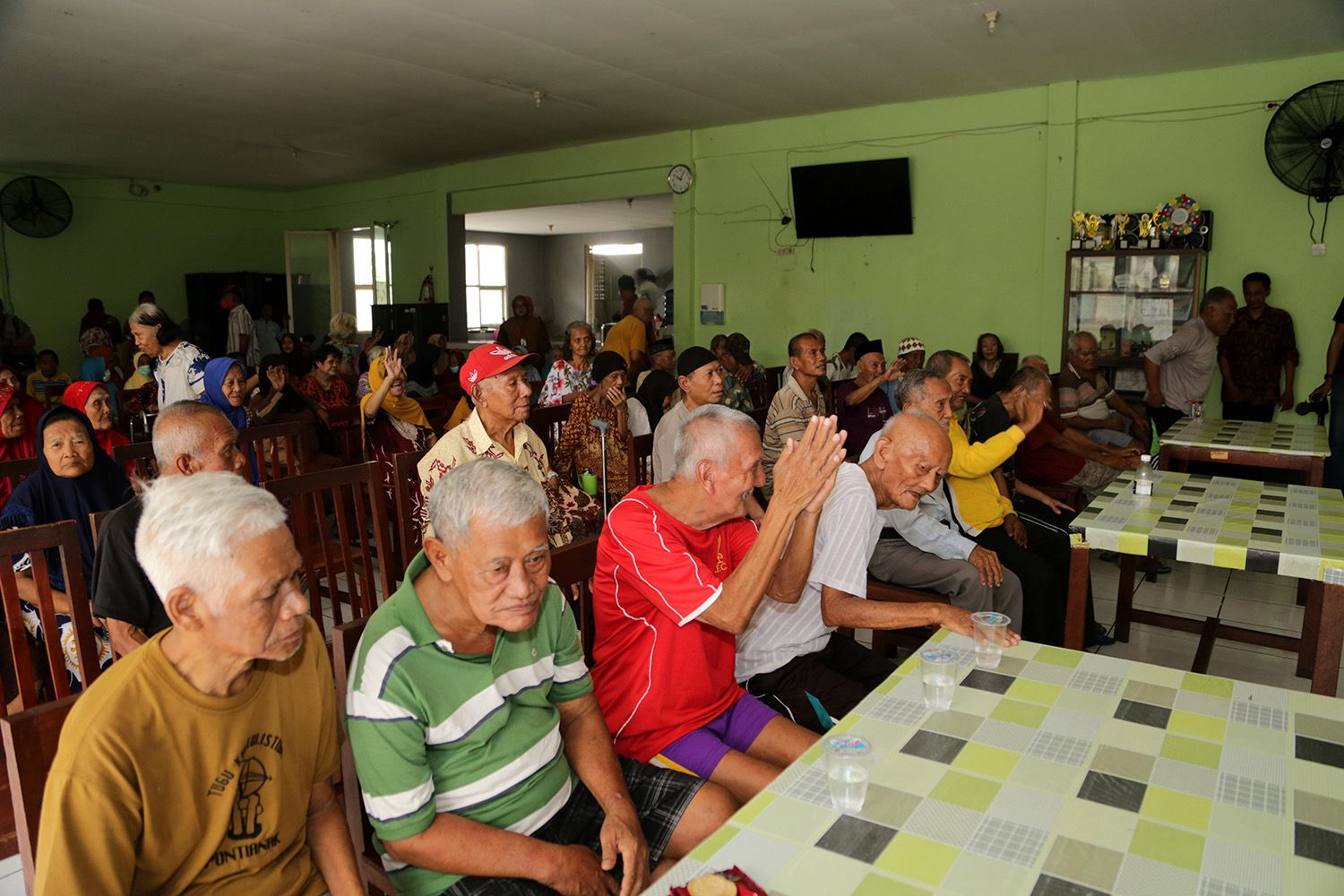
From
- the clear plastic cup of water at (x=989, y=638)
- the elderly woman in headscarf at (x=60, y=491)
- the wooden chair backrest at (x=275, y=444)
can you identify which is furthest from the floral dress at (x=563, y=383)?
the clear plastic cup of water at (x=989, y=638)

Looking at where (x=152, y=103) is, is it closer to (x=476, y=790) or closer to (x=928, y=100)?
(x=928, y=100)

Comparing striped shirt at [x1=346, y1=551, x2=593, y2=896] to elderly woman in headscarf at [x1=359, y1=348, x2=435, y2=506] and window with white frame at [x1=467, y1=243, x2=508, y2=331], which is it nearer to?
elderly woman in headscarf at [x1=359, y1=348, x2=435, y2=506]

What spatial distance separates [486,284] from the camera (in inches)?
614

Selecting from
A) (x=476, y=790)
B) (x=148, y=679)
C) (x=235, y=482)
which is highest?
(x=235, y=482)

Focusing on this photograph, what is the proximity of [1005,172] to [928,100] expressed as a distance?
827 millimetres

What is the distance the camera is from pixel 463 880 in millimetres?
1380

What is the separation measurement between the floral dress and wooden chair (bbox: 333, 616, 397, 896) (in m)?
3.50

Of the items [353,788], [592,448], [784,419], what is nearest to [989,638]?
[353,788]

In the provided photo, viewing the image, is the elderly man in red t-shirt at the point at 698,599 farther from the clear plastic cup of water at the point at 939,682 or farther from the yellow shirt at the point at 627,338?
the yellow shirt at the point at 627,338

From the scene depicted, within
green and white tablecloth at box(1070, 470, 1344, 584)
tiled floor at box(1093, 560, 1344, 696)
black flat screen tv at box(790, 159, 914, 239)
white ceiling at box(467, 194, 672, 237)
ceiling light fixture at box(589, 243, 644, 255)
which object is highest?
white ceiling at box(467, 194, 672, 237)

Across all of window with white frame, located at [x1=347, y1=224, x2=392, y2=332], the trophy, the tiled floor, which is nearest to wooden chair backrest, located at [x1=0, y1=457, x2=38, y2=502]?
the tiled floor

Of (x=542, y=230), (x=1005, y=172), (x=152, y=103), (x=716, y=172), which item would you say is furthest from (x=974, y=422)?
(x=542, y=230)

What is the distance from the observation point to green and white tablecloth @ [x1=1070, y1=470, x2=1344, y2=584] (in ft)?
7.82

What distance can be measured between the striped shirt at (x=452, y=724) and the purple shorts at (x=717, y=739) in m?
0.26
